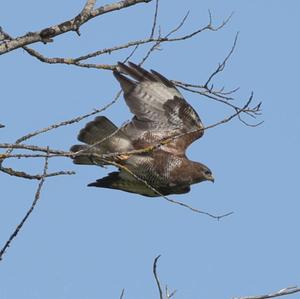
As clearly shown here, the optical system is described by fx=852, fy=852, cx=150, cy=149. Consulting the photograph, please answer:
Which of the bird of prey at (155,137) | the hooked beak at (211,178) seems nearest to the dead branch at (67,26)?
the bird of prey at (155,137)

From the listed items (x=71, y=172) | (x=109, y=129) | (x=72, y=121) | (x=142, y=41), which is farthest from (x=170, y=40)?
(x=109, y=129)

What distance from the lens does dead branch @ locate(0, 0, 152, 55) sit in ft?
18.6

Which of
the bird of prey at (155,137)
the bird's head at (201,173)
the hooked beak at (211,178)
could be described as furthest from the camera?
the hooked beak at (211,178)

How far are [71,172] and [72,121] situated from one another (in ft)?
1.79

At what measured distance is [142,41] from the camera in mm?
6641

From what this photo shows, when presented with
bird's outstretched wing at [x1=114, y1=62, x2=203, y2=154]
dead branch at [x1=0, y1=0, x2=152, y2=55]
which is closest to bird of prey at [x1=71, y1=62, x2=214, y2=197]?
bird's outstretched wing at [x1=114, y1=62, x2=203, y2=154]

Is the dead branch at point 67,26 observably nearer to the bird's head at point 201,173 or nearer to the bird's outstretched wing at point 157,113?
the bird's outstretched wing at point 157,113

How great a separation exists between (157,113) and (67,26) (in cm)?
413

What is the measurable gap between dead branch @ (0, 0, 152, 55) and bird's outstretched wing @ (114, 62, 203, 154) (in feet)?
12.2

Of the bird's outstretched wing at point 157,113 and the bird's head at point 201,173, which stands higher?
the bird's outstretched wing at point 157,113

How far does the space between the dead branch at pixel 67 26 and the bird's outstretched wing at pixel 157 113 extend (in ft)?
12.2

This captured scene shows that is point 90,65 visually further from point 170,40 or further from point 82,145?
point 82,145

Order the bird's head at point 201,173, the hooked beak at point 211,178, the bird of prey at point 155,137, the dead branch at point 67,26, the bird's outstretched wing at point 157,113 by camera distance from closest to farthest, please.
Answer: the dead branch at point 67,26
the bird of prey at point 155,137
the bird's outstretched wing at point 157,113
the bird's head at point 201,173
the hooked beak at point 211,178

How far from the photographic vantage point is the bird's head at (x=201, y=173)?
33.2 feet
